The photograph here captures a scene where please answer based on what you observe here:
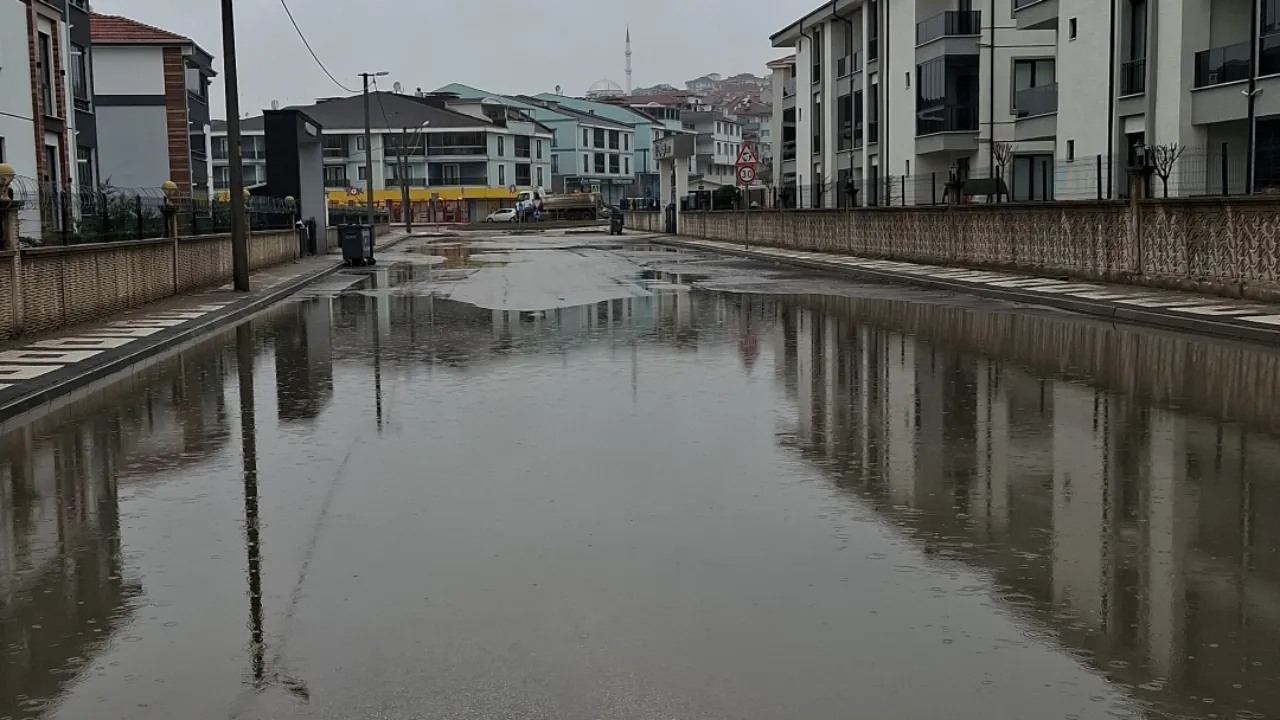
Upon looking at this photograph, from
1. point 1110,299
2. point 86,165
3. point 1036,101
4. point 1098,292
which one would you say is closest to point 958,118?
point 1036,101

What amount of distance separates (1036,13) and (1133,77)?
639 centimetres

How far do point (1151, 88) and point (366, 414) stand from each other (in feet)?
95.6

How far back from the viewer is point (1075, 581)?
22.3ft

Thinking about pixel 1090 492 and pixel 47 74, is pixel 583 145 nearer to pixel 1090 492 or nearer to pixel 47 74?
pixel 47 74

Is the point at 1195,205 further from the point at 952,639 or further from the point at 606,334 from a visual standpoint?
the point at 952,639

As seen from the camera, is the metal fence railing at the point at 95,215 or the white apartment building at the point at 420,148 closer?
the metal fence railing at the point at 95,215

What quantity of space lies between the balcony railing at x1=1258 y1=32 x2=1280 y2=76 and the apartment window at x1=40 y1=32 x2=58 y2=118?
31.2 m

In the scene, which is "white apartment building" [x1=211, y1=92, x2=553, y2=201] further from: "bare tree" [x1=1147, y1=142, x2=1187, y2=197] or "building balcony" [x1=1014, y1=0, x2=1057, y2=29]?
"bare tree" [x1=1147, y1=142, x2=1187, y2=197]

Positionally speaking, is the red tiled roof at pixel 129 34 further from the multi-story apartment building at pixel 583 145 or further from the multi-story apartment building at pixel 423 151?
the multi-story apartment building at pixel 583 145

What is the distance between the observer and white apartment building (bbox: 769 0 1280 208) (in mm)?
32938

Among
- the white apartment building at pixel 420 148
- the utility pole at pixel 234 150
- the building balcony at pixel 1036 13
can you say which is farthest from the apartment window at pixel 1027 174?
the white apartment building at pixel 420 148

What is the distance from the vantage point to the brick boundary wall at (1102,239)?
21.4 m

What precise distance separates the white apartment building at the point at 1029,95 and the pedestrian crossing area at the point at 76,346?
58.6 feet

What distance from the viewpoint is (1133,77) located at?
3728 cm
